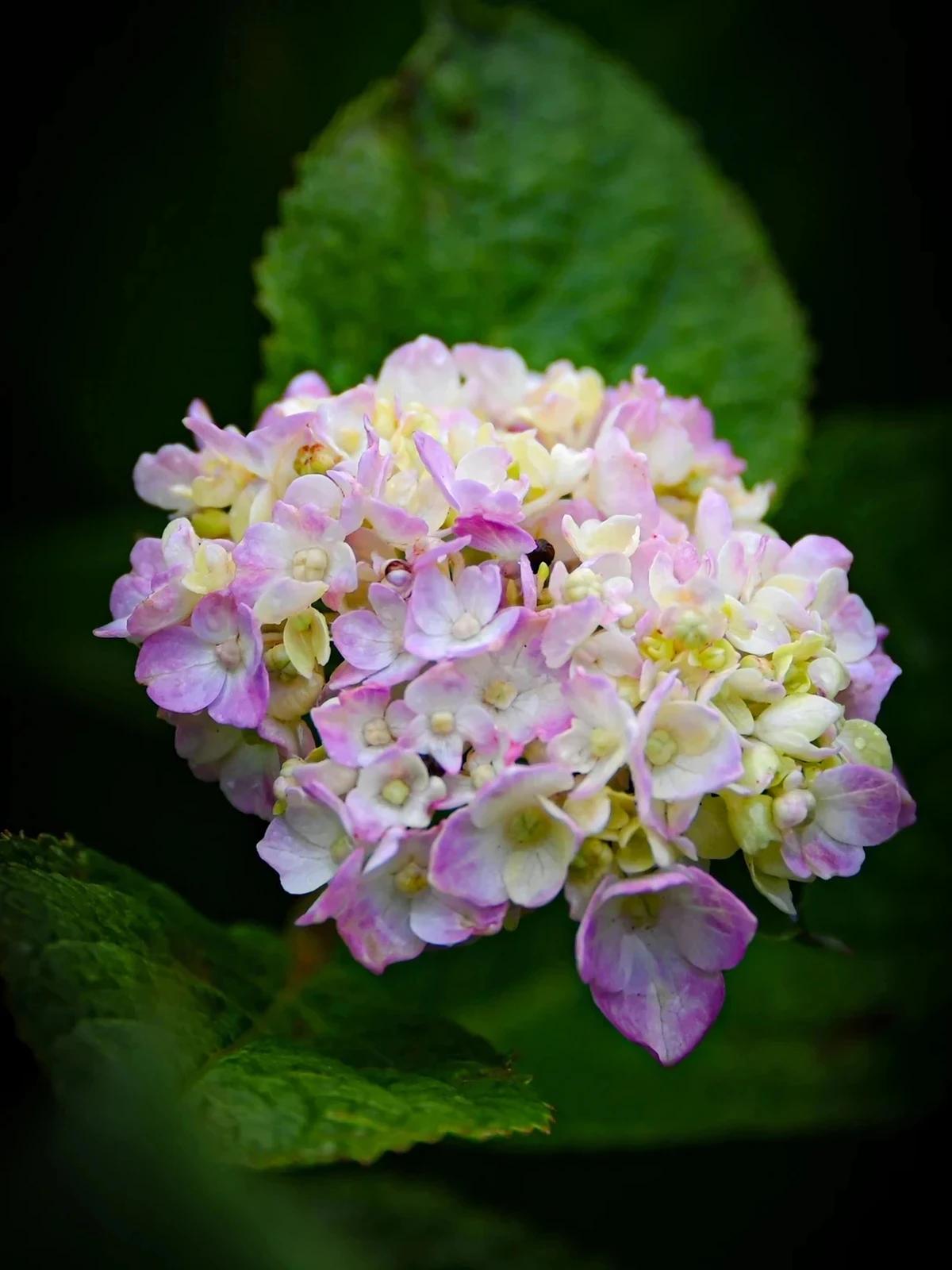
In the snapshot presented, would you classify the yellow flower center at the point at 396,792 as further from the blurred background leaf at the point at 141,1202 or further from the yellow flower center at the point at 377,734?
the blurred background leaf at the point at 141,1202

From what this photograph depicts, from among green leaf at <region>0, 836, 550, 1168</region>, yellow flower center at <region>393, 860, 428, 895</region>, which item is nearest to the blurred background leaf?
green leaf at <region>0, 836, 550, 1168</region>

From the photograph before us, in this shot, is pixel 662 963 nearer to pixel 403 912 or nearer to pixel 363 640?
pixel 403 912

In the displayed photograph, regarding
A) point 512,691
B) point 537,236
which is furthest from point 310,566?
point 537,236

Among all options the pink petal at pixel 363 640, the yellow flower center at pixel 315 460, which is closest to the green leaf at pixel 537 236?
the yellow flower center at pixel 315 460

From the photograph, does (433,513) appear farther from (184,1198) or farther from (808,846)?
(184,1198)

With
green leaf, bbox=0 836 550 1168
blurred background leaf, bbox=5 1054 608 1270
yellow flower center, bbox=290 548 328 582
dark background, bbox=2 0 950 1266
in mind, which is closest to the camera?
blurred background leaf, bbox=5 1054 608 1270

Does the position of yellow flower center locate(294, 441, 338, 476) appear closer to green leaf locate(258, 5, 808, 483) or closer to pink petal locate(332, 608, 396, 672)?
pink petal locate(332, 608, 396, 672)
